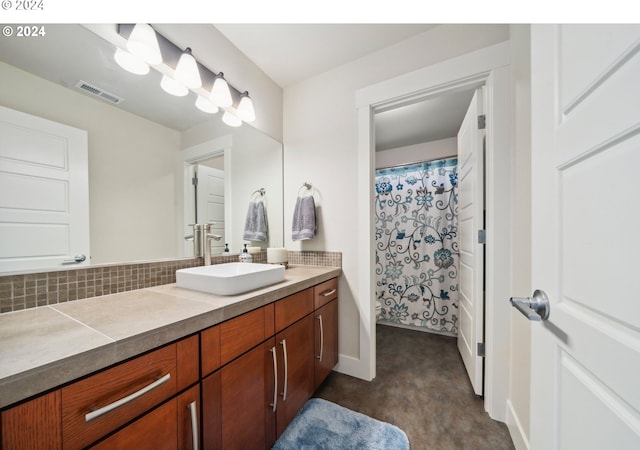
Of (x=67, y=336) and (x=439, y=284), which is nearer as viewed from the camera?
(x=67, y=336)

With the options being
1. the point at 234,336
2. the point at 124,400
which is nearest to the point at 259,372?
the point at 234,336

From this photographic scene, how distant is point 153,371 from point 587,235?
1.08 meters

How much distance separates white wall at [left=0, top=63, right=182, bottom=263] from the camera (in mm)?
839

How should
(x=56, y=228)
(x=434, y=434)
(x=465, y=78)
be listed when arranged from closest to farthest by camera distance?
(x=56, y=228) < (x=434, y=434) < (x=465, y=78)

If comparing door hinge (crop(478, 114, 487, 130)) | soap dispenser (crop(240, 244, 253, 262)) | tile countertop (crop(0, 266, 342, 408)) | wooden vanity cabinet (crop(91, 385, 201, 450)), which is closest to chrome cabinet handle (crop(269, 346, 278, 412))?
tile countertop (crop(0, 266, 342, 408))

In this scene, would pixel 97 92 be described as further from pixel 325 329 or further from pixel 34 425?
pixel 325 329

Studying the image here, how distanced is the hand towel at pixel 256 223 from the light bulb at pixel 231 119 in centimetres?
58

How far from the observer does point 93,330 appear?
0.62m

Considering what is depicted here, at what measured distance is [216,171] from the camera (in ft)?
5.02

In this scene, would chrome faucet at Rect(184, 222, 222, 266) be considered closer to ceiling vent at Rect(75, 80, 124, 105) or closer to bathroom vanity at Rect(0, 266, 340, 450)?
bathroom vanity at Rect(0, 266, 340, 450)

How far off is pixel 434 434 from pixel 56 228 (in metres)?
2.00

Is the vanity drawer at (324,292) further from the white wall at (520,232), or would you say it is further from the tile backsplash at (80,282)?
the white wall at (520,232)

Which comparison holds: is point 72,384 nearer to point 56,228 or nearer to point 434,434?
point 56,228
